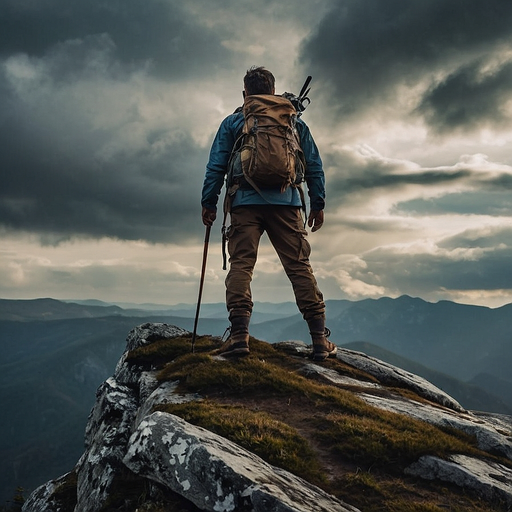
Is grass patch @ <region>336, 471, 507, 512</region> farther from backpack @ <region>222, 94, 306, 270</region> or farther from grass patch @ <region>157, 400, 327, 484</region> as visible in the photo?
backpack @ <region>222, 94, 306, 270</region>

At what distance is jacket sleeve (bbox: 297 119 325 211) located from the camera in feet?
35.6

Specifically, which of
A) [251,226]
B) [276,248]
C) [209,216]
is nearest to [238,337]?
[276,248]

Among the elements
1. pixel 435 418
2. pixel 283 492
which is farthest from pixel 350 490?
pixel 435 418

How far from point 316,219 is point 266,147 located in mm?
2750

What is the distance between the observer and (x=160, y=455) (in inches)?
207

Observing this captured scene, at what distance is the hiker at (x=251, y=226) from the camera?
9.98m

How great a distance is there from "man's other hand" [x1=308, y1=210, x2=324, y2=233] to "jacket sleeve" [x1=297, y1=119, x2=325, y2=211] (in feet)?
0.35

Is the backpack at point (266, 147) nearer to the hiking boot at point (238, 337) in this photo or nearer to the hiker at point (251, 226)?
the hiker at point (251, 226)

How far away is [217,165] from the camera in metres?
10.3

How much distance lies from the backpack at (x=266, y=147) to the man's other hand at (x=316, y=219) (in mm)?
1460

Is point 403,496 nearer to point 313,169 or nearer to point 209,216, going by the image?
point 209,216

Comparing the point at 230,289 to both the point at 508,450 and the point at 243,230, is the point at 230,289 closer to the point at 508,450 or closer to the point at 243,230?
the point at 243,230

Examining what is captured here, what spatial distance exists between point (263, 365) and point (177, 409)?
273cm

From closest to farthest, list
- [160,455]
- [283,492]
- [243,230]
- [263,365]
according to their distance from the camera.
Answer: [283,492] < [160,455] < [263,365] < [243,230]
